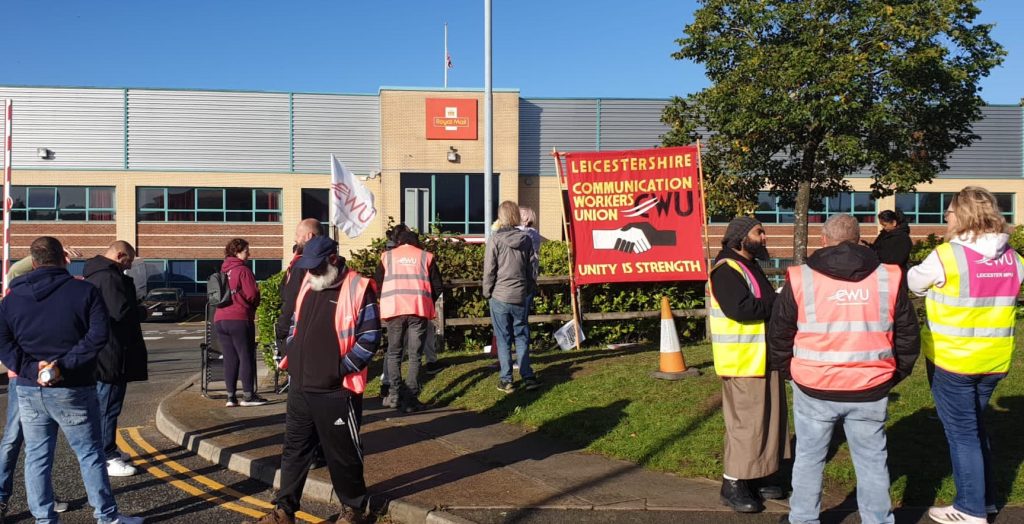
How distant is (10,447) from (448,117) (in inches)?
1249

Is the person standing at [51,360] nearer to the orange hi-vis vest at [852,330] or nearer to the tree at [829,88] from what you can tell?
the orange hi-vis vest at [852,330]

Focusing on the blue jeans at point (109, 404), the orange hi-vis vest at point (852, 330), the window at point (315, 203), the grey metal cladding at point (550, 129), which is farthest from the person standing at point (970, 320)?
the window at point (315, 203)

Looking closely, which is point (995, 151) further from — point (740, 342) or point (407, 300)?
point (740, 342)

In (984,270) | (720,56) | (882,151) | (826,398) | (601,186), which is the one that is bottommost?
(826,398)

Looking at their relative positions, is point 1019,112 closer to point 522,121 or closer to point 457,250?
point 522,121

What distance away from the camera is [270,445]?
7.53 m

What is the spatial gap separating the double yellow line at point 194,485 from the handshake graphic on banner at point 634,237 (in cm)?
617

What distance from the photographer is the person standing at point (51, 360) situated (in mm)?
5176

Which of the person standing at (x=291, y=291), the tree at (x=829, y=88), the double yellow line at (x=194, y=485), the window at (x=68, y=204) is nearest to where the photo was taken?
the double yellow line at (x=194, y=485)

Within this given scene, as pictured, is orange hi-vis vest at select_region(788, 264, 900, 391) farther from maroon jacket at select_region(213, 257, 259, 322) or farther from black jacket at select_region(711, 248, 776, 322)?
maroon jacket at select_region(213, 257, 259, 322)

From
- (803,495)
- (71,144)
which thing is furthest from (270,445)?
(71,144)

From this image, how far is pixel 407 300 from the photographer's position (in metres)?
8.59

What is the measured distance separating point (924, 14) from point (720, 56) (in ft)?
13.9

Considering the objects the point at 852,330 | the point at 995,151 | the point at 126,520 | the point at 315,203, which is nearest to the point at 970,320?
the point at 852,330
